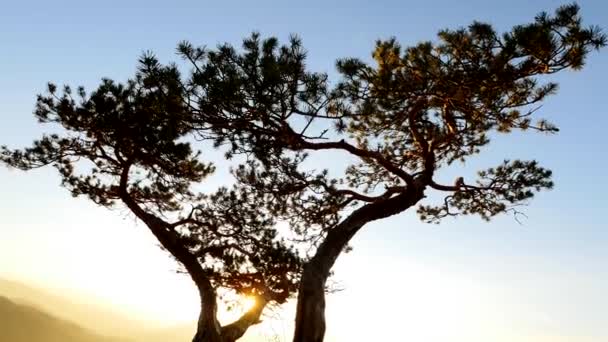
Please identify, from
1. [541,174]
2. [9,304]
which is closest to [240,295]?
[541,174]

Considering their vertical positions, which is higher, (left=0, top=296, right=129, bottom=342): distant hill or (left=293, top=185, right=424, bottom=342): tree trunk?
(left=0, top=296, right=129, bottom=342): distant hill

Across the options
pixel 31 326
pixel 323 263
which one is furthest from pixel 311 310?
pixel 31 326

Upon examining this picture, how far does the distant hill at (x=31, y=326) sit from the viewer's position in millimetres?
59184

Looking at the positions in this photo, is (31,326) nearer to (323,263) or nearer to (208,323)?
(208,323)

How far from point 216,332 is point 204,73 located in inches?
208

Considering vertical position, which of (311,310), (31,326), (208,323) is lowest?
(311,310)

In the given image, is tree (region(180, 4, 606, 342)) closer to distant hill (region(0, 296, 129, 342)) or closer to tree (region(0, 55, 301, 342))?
tree (region(0, 55, 301, 342))

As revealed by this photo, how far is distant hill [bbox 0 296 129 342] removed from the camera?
59184 millimetres

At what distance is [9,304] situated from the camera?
63.5 meters

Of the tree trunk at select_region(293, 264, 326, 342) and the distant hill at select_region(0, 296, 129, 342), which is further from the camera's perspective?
the distant hill at select_region(0, 296, 129, 342)

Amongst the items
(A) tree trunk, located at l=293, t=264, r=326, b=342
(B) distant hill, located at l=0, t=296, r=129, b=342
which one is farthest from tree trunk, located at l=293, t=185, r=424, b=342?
(B) distant hill, located at l=0, t=296, r=129, b=342

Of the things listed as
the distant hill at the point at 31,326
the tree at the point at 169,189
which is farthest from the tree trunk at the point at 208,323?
the distant hill at the point at 31,326

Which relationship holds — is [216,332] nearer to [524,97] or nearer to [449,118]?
[449,118]

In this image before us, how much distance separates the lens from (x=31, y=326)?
62.7 m
